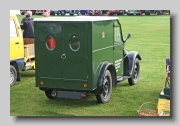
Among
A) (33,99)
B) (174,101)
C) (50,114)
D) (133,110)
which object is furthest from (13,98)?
(174,101)

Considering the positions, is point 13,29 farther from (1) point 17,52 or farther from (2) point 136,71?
(2) point 136,71

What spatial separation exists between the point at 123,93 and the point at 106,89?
3.14ft

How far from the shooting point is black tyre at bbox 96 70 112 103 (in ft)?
30.9

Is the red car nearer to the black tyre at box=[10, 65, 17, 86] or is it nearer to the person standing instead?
the black tyre at box=[10, 65, 17, 86]

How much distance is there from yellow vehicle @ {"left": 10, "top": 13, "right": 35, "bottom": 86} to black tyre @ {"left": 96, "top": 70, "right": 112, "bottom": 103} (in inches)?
108

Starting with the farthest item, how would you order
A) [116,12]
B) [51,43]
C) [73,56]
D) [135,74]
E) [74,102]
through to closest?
[135,74]
[74,102]
[116,12]
[51,43]
[73,56]

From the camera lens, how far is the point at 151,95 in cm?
1029

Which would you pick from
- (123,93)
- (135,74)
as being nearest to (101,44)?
(123,93)

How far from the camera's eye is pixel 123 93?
34.4 feet

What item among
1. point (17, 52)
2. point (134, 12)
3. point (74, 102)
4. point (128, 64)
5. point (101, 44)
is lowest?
point (74, 102)

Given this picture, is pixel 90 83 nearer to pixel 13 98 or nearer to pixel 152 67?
pixel 13 98

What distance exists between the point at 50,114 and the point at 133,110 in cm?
173

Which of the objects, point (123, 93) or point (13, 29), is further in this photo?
point (13, 29)

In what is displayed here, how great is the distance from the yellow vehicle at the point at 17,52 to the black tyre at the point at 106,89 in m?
2.75
